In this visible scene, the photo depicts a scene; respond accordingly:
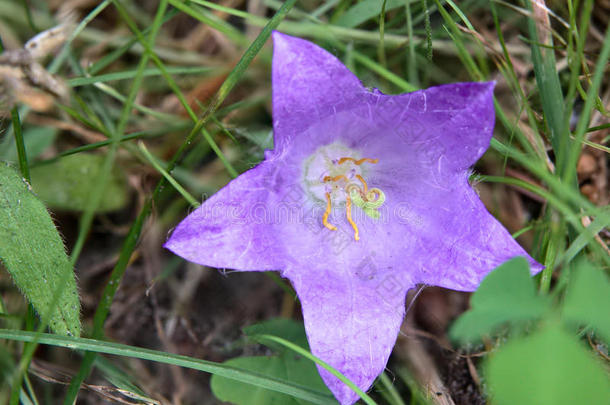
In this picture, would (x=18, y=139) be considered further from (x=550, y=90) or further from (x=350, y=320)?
(x=550, y=90)

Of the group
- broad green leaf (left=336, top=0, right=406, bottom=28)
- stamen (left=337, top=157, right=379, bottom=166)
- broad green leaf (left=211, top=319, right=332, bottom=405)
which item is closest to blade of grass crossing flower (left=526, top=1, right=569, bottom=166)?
broad green leaf (left=336, top=0, right=406, bottom=28)

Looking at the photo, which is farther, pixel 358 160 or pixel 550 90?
pixel 358 160

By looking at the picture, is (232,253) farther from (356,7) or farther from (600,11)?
(600,11)

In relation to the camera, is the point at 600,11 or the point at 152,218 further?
the point at 600,11

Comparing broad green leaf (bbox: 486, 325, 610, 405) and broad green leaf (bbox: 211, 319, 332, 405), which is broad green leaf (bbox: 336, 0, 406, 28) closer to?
broad green leaf (bbox: 211, 319, 332, 405)

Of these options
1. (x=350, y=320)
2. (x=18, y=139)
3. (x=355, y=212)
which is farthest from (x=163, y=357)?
(x=355, y=212)

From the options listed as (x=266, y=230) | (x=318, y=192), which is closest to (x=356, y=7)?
(x=318, y=192)

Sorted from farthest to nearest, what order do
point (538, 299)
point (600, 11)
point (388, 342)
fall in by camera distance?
1. point (600, 11)
2. point (388, 342)
3. point (538, 299)
